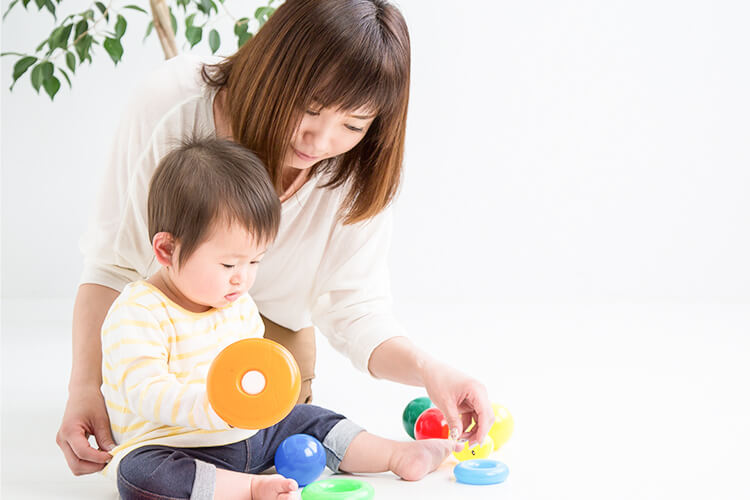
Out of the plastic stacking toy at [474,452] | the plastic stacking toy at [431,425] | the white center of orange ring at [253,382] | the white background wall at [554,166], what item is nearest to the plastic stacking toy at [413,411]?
the plastic stacking toy at [431,425]

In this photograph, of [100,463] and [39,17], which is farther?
[39,17]

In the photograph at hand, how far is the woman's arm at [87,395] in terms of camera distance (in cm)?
122

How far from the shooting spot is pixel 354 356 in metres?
1.51

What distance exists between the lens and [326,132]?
1.28 m

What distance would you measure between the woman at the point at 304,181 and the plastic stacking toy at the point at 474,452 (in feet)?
0.32

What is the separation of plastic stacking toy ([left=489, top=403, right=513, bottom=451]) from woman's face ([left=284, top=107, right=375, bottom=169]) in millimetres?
519

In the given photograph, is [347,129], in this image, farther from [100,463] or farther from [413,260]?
[413,260]

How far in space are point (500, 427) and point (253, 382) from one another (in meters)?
0.61

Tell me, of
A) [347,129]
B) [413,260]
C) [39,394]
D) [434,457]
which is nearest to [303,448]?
[434,457]

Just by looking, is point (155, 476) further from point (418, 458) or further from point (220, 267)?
point (418, 458)

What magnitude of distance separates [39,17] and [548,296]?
2.18 metres

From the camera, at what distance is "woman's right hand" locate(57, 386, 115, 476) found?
1209 mm

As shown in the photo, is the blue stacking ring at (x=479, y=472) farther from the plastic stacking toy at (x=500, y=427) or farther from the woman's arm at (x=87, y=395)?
the woman's arm at (x=87, y=395)

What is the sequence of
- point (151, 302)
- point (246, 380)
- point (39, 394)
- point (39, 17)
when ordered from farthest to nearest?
1. point (39, 17)
2. point (39, 394)
3. point (151, 302)
4. point (246, 380)
